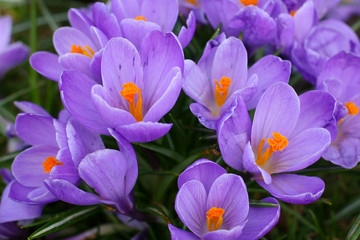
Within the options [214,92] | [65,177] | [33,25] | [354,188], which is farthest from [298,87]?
[65,177]

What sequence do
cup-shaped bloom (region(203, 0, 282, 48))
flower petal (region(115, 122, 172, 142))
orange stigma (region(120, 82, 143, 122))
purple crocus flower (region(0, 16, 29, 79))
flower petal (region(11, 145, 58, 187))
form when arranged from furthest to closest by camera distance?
purple crocus flower (region(0, 16, 29, 79)), cup-shaped bloom (region(203, 0, 282, 48)), flower petal (region(11, 145, 58, 187)), orange stigma (region(120, 82, 143, 122)), flower petal (region(115, 122, 172, 142))

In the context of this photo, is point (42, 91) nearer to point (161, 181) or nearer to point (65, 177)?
point (161, 181)

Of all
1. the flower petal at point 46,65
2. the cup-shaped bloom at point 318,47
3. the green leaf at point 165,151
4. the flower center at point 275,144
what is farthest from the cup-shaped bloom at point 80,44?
the cup-shaped bloom at point 318,47

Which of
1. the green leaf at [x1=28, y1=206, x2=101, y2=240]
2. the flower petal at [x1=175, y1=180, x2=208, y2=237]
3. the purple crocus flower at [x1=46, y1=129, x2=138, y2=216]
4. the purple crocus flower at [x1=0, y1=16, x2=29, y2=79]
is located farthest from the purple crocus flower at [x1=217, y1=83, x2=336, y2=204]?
the purple crocus flower at [x1=0, y1=16, x2=29, y2=79]

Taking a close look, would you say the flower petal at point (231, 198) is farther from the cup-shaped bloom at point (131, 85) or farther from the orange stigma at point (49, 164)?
the orange stigma at point (49, 164)

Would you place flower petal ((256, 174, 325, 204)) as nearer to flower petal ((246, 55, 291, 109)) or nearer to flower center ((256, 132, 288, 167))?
flower center ((256, 132, 288, 167))

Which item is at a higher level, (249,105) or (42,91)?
(249,105)
